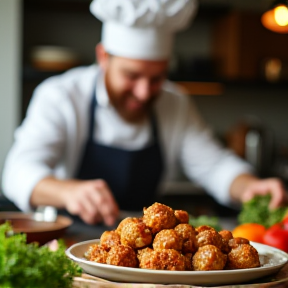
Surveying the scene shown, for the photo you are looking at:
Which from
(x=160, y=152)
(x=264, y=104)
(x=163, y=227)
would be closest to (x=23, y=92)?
(x=160, y=152)

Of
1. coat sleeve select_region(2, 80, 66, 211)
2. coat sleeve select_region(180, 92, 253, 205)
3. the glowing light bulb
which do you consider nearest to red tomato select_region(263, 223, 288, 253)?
the glowing light bulb

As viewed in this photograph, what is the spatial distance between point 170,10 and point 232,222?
86 centimetres

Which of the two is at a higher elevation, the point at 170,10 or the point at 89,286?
the point at 170,10

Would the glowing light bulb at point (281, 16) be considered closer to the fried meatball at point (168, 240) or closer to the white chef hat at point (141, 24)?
the white chef hat at point (141, 24)

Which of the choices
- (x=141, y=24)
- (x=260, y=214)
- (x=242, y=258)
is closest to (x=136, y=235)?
(x=242, y=258)

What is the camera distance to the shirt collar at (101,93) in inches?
95.6

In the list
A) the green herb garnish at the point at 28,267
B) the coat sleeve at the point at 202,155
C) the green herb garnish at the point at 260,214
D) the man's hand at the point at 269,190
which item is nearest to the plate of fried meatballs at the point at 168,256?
the green herb garnish at the point at 28,267

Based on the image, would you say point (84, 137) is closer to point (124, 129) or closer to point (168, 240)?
point (124, 129)

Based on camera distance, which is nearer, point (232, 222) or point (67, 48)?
point (232, 222)

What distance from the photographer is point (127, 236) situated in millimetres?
883

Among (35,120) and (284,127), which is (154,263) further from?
(284,127)

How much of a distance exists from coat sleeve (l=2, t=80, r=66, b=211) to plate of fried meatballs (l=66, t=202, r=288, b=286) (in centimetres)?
110

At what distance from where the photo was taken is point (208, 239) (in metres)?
0.90

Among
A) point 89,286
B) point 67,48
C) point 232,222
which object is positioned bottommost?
point 232,222
